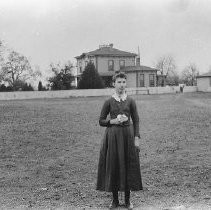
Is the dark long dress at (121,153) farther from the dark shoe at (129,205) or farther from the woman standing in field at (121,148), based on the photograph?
the dark shoe at (129,205)

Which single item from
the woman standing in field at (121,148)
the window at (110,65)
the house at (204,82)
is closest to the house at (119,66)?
the window at (110,65)

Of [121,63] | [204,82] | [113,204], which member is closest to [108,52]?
[121,63]

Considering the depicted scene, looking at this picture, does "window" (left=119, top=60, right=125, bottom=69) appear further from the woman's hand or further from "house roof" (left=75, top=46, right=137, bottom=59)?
the woman's hand

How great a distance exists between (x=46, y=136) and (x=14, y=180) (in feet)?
23.2

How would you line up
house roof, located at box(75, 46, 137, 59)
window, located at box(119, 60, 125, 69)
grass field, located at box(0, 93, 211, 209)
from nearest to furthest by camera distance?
grass field, located at box(0, 93, 211, 209)
house roof, located at box(75, 46, 137, 59)
window, located at box(119, 60, 125, 69)

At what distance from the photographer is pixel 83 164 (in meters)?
12.2

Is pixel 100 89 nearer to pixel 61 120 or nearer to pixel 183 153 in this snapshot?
pixel 61 120

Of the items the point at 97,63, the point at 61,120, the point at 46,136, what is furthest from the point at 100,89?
the point at 46,136

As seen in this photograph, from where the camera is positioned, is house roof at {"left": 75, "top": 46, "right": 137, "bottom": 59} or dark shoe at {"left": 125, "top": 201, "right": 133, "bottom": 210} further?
house roof at {"left": 75, "top": 46, "right": 137, "bottom": 59}

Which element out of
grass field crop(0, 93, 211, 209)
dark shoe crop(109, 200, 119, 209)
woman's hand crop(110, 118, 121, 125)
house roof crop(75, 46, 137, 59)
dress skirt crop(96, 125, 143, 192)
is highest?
house roof crop(75, 46, 137, 59)

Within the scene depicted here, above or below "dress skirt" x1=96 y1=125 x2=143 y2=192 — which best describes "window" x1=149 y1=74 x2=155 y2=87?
above

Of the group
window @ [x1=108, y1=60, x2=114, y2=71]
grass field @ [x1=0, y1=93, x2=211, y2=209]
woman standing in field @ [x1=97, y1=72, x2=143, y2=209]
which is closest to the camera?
woman standing in field @ [x1=97, y1=72, x2=143, y2=209]

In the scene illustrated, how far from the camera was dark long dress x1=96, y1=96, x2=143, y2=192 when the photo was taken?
7.38 meters

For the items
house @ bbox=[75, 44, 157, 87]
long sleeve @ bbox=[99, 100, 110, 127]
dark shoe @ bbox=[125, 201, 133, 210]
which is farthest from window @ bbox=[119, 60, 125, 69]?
dark shoe @ bbox=[125, 201, 133, 210]
